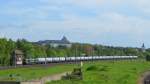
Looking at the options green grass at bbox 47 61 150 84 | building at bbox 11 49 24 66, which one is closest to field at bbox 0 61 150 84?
green grass at bbox 47 61 150 84

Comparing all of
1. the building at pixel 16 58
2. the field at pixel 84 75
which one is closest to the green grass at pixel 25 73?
the field at pixel 84 75

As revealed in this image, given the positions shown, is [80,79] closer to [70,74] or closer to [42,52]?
[70,74]

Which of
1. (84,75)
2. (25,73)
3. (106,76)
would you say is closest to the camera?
(25,73)

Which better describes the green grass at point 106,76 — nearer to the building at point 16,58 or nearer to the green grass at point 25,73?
the green grass at point 25,73

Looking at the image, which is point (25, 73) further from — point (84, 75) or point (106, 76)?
point (106, 76)

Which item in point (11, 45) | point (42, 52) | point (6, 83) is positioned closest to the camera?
point (6, 83)

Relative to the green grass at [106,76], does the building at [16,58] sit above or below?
above

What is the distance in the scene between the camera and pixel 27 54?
12156cm

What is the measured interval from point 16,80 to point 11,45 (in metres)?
72.6

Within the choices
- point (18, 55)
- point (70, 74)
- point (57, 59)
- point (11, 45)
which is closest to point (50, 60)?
point (57, 59)

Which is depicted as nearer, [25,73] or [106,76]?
[25,73]

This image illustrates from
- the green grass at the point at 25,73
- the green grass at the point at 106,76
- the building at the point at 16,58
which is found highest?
the building at the point at 16,58

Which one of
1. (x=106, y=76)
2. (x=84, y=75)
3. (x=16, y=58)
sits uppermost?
(x=16, y=58)

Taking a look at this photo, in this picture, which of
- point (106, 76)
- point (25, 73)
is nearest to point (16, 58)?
point (106, 76)
